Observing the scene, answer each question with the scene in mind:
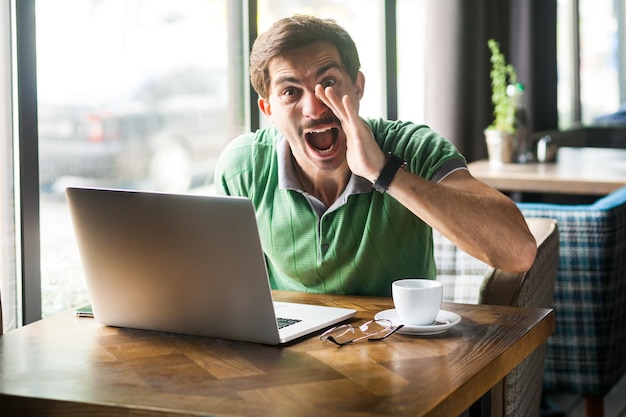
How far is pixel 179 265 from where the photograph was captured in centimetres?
164

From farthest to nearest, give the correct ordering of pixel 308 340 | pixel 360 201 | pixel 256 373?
pixel 360 201
pixel 308 340
pixel 256 373

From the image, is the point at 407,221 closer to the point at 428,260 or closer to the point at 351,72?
the point at 428,260

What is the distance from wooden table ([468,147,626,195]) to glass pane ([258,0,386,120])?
0.58m

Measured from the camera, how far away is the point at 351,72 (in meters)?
2.27

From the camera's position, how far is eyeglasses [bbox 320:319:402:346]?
1647mm

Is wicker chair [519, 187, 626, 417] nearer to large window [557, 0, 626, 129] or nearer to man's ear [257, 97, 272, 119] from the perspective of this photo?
man's ear [257, 97, 272, 119]

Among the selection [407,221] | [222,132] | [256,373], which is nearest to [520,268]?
[407,221]

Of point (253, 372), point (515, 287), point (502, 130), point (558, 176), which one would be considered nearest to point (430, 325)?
point (253, 372)

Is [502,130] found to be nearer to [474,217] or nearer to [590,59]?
[474,217]

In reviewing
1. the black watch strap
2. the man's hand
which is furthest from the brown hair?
the black watch strap

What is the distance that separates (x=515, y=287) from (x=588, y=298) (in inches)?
34.7

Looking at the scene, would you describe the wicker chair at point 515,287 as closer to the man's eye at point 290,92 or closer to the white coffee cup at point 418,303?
the white coffee cup at point 418,303

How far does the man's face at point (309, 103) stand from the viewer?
216 centimetres

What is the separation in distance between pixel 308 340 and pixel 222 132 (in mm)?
1780
